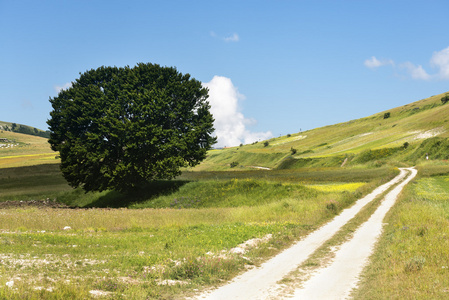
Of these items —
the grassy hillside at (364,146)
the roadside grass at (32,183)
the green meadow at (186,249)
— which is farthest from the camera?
the grassy hillside at (364,146)

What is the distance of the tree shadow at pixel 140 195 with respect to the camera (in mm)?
49094

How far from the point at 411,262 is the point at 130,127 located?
1445 inches

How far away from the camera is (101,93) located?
46781 mm

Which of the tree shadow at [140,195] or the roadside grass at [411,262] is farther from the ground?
the roadside grass at [411,262]

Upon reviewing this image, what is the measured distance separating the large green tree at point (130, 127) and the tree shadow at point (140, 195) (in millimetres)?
2688

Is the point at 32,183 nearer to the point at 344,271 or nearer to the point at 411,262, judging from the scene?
the point at 344,271

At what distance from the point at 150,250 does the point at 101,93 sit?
3563 cm

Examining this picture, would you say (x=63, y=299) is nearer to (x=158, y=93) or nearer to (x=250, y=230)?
(x=250, y=230)

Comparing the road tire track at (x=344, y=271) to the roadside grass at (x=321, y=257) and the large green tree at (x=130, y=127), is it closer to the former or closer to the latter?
the roadside grass at (x=321, y=257)

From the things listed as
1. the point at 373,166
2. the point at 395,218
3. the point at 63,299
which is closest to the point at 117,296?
the point at 63,299

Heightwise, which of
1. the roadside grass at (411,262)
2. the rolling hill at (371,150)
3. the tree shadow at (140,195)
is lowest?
the tree shadow at (140,195)

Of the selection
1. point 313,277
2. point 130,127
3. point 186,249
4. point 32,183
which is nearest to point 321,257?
point 313,277

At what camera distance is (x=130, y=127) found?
43375mm

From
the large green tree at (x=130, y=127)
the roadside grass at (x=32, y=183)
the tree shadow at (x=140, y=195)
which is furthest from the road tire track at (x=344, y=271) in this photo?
the roadside grass at (x=32, y=183)
